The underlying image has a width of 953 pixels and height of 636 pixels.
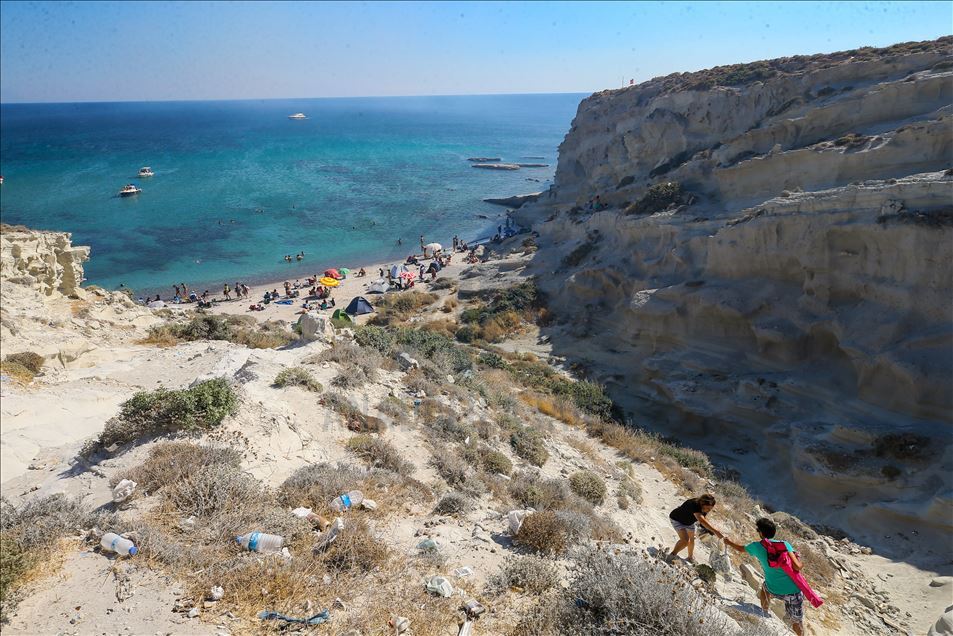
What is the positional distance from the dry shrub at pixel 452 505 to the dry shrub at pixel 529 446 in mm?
2969

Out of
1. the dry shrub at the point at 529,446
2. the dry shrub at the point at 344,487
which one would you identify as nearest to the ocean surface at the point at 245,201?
the dry shrub at the point at 529,446

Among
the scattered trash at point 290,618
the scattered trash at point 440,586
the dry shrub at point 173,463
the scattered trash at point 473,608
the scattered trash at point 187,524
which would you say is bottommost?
the scattered trash at point 473,608

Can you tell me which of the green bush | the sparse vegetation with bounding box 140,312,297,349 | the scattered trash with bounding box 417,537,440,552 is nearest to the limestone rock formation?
the sparse vegetation with bounding box 140,312,297,349

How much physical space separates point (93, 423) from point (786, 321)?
1626cm

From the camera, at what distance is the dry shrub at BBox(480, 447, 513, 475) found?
9219 millimetres

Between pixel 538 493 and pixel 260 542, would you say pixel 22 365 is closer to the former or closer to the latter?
pixel 260 542

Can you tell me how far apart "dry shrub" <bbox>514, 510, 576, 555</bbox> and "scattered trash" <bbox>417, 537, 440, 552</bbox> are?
3.50 ft

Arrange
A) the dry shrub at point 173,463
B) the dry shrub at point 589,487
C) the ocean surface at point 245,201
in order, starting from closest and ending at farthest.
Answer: the dry shrub at point 173,463 < the dry shrub at point 589,487 < the ocean surface at point 245,201

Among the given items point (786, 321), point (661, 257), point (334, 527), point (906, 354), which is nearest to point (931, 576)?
point (906, 354)

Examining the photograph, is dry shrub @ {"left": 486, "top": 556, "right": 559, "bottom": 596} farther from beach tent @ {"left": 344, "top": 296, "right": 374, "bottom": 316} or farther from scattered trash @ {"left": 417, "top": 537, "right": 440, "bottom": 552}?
beach tent @ {"left": 344, "top": 296, "right": 374, "bottom": 316}

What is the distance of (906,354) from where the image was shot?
39.6 ft

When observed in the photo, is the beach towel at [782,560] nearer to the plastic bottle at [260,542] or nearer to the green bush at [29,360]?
the plastic bottle at [260,542]

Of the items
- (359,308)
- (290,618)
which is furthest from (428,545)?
(359,308)

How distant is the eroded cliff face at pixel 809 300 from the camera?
11.6 meters
